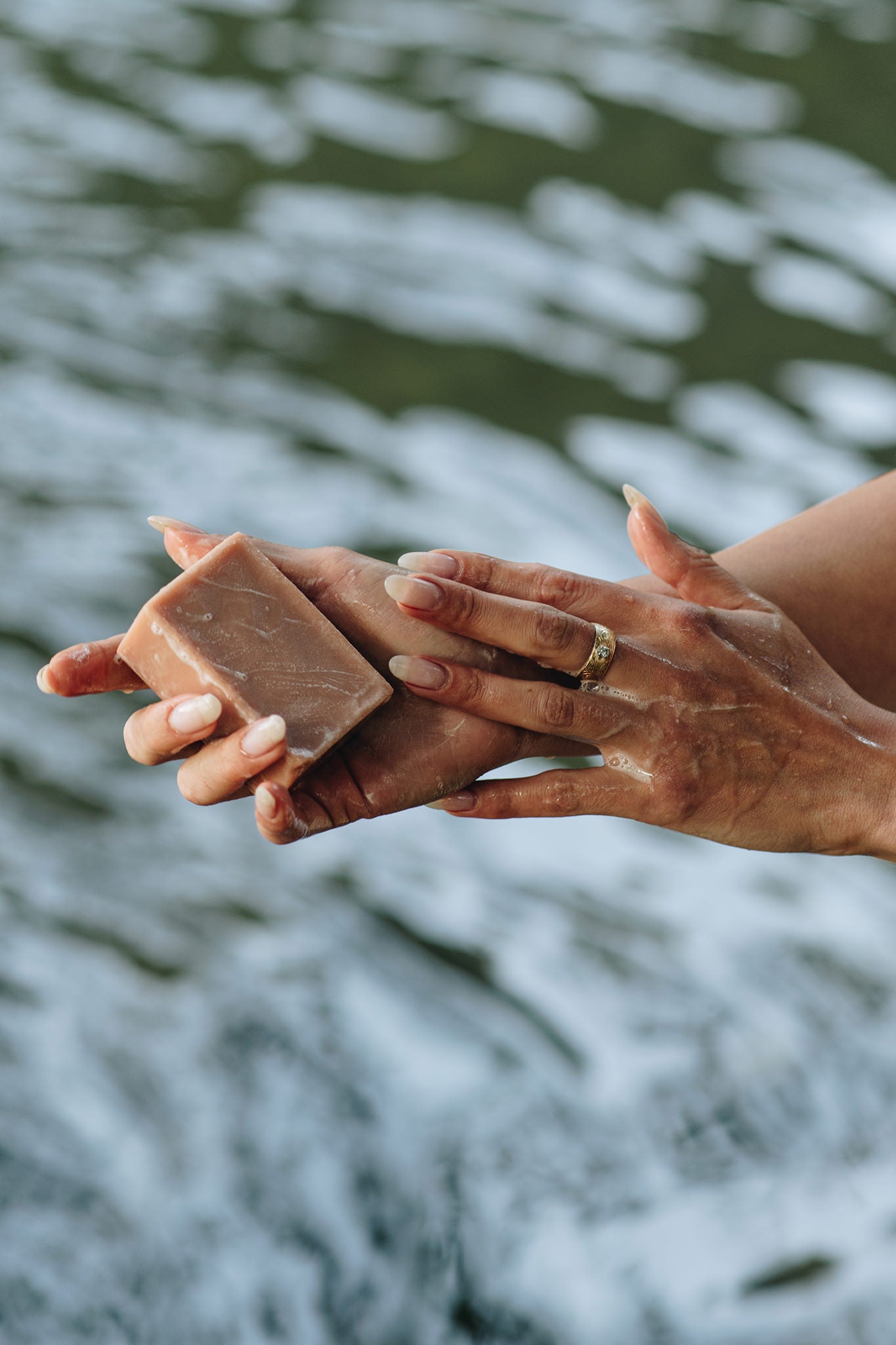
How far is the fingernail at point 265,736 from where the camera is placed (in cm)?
167

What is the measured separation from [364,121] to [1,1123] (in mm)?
4763

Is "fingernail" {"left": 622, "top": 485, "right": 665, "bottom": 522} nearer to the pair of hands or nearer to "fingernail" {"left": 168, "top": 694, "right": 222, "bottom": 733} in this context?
the pair of hands

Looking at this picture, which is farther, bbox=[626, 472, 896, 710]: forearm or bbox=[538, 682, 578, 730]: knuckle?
bbox=[626, 472, 896, 710]: forearm

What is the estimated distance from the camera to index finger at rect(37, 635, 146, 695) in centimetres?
186

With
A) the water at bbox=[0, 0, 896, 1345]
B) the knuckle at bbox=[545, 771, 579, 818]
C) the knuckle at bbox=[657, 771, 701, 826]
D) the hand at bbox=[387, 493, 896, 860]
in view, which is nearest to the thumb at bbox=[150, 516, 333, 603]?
the hand at bbox=[387, 493, 896, 860]

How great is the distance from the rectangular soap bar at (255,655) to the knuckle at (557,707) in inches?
9.4

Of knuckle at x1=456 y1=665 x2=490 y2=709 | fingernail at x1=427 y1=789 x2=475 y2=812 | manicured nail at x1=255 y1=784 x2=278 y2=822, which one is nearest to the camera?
manicured nail at x1=255 y1=784 x2=278 y2=822

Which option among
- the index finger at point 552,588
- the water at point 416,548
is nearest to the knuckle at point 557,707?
the index finger at point 552,588

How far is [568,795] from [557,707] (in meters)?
0.14

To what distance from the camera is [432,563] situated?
5.67 ft

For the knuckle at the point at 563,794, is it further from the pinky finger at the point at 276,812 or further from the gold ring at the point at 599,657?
the pinky finger at the point at 276,812

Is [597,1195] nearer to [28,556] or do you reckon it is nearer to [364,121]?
[28,556]

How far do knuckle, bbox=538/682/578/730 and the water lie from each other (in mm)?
1258

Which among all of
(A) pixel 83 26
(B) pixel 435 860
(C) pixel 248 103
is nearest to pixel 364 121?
(C) pixel 248 103
